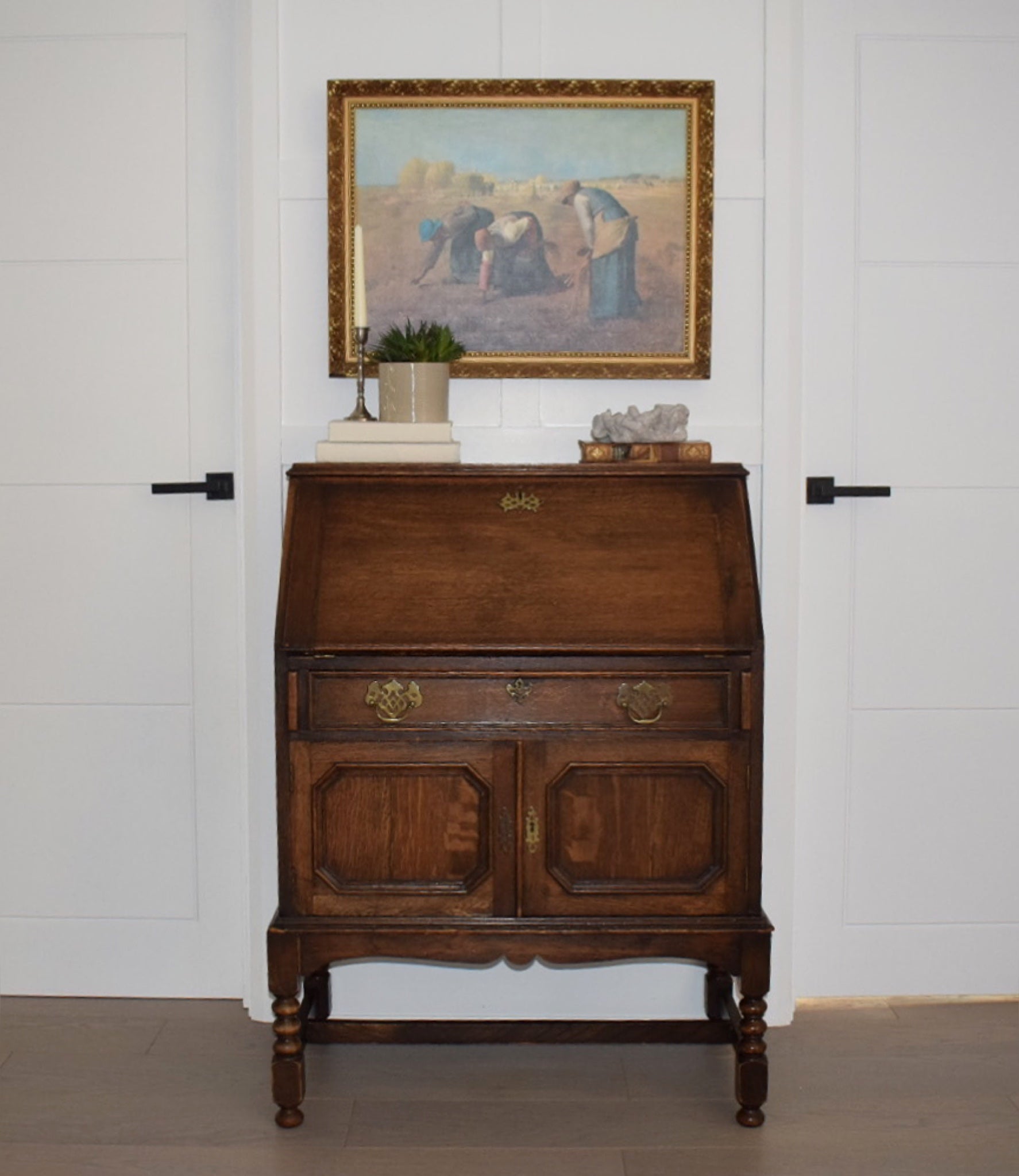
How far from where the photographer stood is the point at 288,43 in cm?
280

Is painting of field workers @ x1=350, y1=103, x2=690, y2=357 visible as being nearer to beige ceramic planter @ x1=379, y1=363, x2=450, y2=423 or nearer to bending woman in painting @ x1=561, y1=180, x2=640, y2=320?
bending woman in painting @ x1=561, y1=180, x2=640, y2=320

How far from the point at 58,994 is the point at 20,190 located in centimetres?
182

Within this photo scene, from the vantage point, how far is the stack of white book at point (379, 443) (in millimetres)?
2510

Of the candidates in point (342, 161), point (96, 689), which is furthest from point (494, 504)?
point (96, 689)

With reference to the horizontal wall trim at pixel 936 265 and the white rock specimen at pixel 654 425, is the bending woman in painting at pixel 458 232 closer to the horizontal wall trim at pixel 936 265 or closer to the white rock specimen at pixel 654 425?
the white rock specimen at pixel 654 425

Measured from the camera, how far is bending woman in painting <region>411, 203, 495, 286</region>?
2787 millimetres

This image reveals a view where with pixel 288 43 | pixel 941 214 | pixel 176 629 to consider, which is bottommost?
pixel 176 629

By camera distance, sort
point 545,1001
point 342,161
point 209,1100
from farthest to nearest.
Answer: point 545,1001
point 342,161
point 209,1100

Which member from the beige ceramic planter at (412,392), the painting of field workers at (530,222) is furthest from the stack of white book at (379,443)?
the painting of field workers at (530,222)

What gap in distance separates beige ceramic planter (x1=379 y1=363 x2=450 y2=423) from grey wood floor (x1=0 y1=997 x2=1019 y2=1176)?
1.33 metres

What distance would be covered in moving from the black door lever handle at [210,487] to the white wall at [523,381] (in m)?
0.14

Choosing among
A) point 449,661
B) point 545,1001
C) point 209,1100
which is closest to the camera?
point 449,661

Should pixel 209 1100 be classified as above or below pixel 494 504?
below

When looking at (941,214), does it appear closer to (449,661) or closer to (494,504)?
(494,504)
